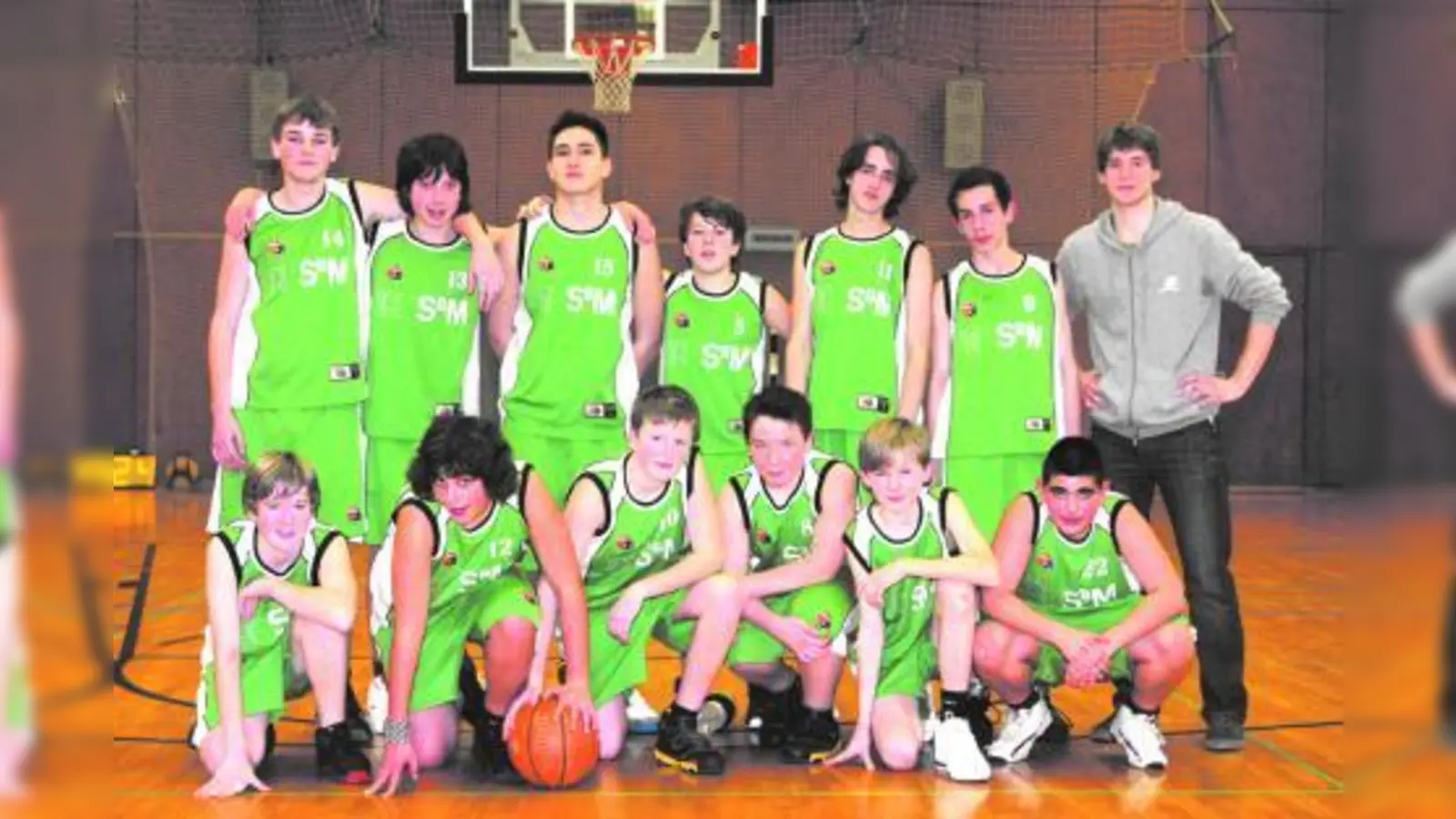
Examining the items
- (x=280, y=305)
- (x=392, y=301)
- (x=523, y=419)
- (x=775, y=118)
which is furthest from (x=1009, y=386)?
(x=775, y=118)

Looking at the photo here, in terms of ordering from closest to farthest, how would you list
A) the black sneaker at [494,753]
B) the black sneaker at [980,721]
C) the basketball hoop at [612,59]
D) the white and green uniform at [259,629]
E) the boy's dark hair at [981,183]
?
the white and green uniform at [259,629], the black sneaker at [494,753], the black sneaker at [980,721], the boy's dark hair at [981,183], the basketball hoop at [612,59]

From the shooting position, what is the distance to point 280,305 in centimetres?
511

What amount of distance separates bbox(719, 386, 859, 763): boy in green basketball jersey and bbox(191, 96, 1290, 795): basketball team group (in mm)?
12

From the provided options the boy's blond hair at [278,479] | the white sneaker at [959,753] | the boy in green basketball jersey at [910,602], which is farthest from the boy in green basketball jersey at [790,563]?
the boy's blond hair at [278,479]

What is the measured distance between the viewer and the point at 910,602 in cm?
491

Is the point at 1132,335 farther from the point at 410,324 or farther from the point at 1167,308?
the point at 410,324

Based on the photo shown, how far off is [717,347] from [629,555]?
92 cm

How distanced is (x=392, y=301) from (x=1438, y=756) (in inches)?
187

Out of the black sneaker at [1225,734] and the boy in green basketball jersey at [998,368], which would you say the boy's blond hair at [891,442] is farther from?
the black sneaker at [1225,734]

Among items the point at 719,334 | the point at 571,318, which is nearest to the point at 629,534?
the point at 571,318

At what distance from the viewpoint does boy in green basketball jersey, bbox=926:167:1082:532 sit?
5.26m

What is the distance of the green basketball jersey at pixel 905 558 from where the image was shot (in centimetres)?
488

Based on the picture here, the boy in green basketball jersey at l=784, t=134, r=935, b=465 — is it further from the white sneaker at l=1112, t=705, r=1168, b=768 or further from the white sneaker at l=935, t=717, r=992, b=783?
the white sneaker at l=1112, t=705, r=1168, b=768

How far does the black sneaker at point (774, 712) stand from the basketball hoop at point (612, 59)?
277 inches
